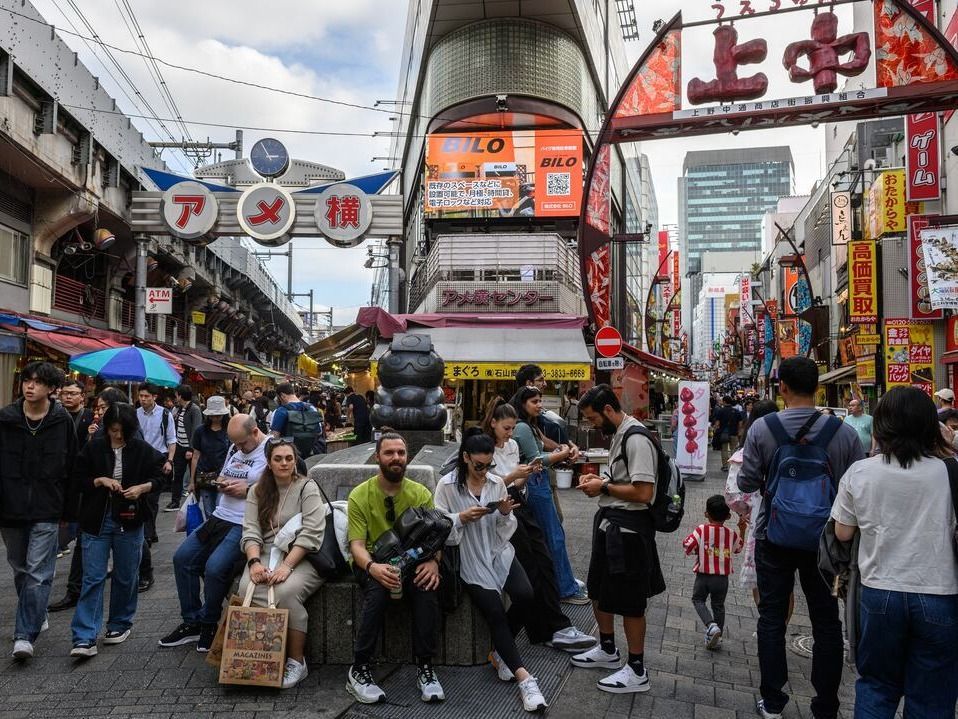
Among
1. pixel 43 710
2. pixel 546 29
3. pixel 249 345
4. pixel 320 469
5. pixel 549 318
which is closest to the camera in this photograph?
pixel 43 710

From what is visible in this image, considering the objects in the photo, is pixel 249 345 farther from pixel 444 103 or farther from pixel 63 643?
pixel 63 643

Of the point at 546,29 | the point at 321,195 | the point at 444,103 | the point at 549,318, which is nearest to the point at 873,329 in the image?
the point at 549,318

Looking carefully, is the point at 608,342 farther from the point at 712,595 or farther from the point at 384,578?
the point at 384,578

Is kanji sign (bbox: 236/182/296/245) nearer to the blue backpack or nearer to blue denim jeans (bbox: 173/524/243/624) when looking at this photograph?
blue denim jeans (bbox: 173/524/243/624)

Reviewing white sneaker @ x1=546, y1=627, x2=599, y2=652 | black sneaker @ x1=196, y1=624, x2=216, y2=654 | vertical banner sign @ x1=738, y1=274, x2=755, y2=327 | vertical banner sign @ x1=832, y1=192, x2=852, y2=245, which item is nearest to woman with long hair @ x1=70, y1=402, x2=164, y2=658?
black sneaker @ x1=196, y1=624, x2=216, y2=654

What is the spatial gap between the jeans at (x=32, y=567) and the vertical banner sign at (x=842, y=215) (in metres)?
32.3

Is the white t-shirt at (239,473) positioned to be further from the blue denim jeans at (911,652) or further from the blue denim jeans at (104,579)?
the blue denim jeans at (911,652)

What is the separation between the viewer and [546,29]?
76.6ft

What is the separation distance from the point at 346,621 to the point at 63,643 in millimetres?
2066

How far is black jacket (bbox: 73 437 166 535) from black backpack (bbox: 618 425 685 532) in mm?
3210

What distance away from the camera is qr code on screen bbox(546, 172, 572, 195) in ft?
73.7

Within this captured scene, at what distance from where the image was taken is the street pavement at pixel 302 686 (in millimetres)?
3936

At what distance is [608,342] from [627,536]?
25.5 ft

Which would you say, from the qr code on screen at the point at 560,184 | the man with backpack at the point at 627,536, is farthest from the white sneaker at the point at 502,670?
the qr code on screen at the point at 560,184
